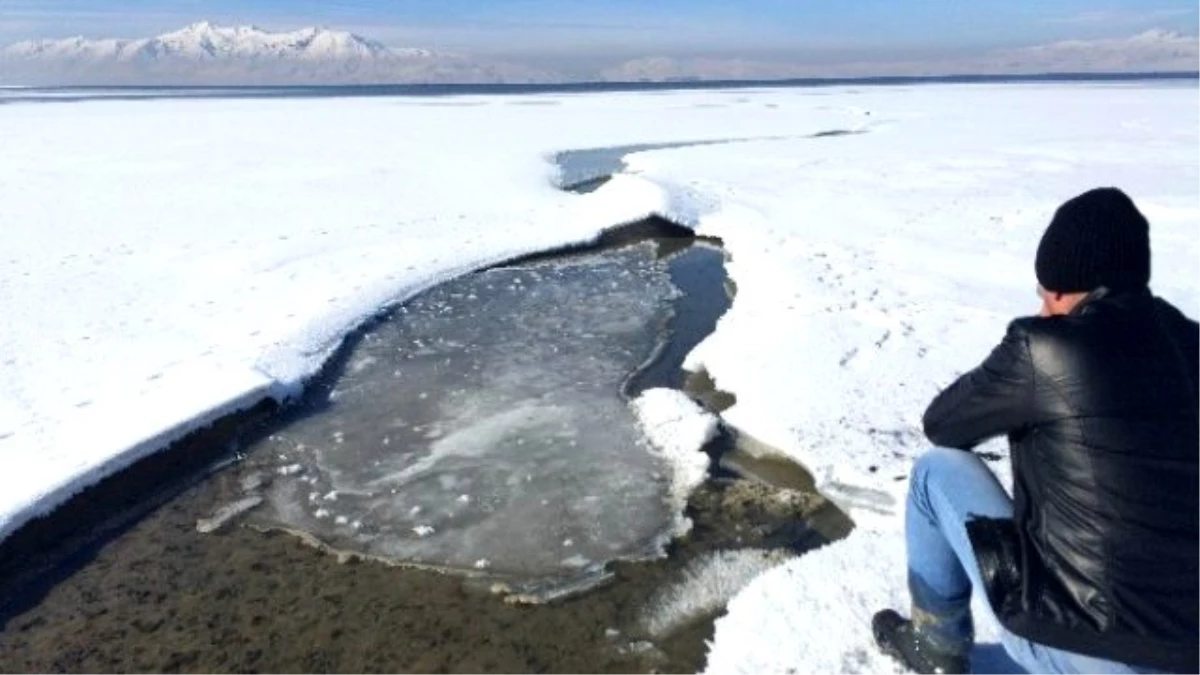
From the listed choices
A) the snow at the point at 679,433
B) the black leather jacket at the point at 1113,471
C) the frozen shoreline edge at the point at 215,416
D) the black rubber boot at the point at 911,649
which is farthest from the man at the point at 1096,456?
the frozen shoreline edge at the point at 215,416

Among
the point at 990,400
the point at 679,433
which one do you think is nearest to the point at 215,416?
the point at 679,433

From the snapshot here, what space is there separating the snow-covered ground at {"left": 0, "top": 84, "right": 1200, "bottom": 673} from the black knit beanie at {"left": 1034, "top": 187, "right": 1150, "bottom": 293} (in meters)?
1.86

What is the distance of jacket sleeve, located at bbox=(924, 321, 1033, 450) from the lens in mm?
2084

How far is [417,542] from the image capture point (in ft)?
15.6

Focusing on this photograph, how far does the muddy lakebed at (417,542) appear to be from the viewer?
153 inches

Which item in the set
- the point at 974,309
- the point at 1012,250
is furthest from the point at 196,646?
the point at 1012,250

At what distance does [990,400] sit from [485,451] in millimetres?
4007

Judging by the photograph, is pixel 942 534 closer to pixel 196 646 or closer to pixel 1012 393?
pixel 1012 393

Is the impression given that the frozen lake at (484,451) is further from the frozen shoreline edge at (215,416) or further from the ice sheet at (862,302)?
the ice sheet at (862,302)

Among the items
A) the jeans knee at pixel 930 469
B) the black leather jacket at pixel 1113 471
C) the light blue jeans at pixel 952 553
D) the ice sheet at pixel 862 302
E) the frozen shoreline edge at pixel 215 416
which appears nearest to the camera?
the black leather jacket at pixel 1113 471

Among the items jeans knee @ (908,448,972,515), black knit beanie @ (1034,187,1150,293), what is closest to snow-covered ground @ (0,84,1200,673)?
jeans knee @ (908,448,972,515)

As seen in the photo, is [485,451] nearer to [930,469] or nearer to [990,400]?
[930,469]

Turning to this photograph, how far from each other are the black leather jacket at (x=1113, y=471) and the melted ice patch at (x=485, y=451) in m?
2.61

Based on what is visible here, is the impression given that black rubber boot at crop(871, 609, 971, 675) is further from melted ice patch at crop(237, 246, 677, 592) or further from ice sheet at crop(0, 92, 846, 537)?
ice sheet at crop(0, 92, 846, 537)
